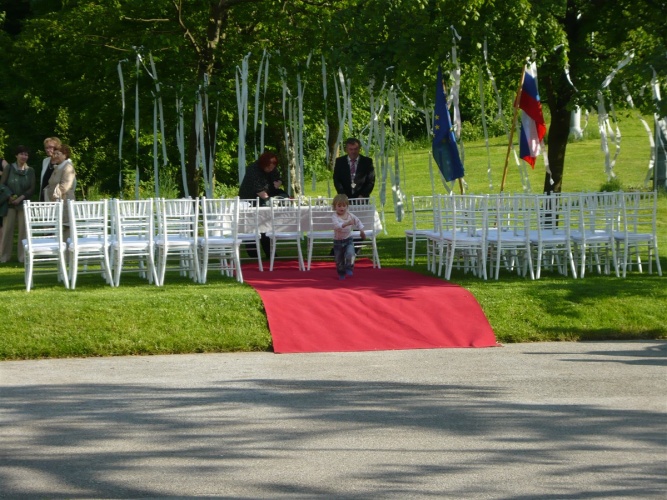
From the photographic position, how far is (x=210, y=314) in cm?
1166

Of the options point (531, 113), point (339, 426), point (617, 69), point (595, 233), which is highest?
point (617, 69)

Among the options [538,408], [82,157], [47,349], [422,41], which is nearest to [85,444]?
[538,408]

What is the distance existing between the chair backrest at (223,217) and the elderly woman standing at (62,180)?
5.96ft

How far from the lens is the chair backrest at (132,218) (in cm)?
1392

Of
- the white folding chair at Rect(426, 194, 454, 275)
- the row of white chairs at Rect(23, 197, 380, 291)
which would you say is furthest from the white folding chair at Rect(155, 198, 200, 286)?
the white folding chair at Rect(426, 194, 454, 275)

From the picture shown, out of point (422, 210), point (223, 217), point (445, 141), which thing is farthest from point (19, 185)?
point (445, 141)

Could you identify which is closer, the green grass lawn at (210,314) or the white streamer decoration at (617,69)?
the green grass lawn at (210,314)

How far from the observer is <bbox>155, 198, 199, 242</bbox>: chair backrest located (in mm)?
14086

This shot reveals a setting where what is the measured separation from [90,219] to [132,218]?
62cm

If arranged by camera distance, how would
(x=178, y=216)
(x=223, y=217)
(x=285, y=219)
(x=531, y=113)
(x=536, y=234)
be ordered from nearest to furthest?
(x=178, y=216) → (x=536, y=234) → (x=223, y=217) → (x=285, y=219) → (x=531, y=113)

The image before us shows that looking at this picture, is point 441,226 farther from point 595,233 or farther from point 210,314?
point 210,314

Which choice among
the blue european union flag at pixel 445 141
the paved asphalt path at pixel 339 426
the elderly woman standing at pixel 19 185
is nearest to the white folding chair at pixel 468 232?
the blue european union flag at pixel 445 141

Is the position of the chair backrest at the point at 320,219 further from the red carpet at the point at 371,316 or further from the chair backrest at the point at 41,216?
the chair backrest at the point at 41,216

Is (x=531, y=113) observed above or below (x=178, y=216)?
above
